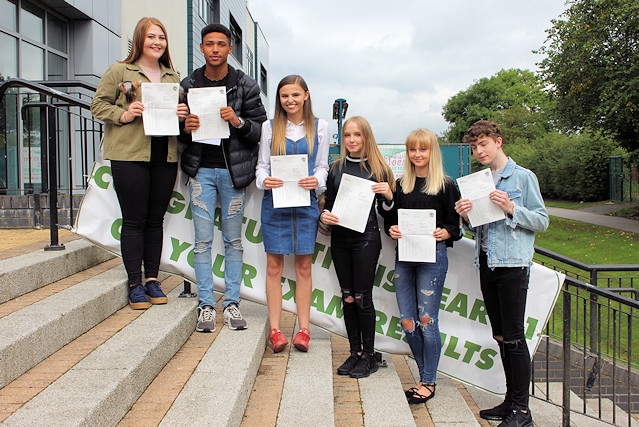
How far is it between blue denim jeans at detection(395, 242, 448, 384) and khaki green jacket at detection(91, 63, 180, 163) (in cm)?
198

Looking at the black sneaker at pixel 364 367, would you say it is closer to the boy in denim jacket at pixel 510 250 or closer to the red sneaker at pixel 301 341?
the red sneaker at pixel 301 341

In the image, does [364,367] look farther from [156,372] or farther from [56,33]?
[56,33]

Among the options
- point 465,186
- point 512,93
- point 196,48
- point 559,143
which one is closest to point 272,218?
point 465,186

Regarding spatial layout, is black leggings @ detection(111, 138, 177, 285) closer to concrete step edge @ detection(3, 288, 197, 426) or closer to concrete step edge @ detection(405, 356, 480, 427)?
concrete step edge @ detection(3, 288, 197, 426)

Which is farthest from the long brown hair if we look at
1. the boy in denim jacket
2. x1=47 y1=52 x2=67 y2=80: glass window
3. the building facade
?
x1=47 y1=52 x2=67 y2=80: glass window

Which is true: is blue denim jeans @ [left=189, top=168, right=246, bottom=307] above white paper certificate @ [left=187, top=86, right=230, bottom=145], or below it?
below

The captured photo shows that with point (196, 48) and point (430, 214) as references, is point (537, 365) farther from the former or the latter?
point (196, 48)

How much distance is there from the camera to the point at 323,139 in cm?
401

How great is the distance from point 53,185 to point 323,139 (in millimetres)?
2320

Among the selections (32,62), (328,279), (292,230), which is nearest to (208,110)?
(292,230)

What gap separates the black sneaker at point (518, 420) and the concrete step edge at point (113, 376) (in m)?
2.26

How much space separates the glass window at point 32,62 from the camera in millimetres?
10164

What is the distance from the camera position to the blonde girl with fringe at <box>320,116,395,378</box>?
3879mm

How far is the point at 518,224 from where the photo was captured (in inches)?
140
